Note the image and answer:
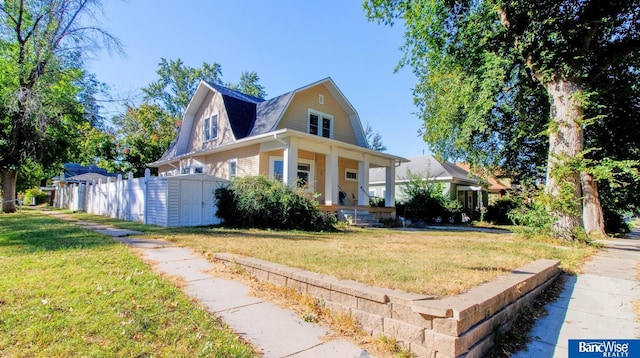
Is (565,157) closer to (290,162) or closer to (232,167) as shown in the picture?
(290,162)

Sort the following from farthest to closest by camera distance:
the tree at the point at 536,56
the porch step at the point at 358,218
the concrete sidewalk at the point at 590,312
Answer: the porch step at the point at 358,218 → the tree at the point at 536,56 → the concrete sidewalk at the point at 590,312

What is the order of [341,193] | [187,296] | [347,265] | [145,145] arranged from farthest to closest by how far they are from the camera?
[145,145] < [341,193] < [347,265] < [187,296]

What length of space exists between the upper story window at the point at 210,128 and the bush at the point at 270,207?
6.22m

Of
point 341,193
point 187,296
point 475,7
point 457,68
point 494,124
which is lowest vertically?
point 187,296

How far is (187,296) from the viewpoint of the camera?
3574 mm

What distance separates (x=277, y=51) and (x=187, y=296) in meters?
18.2

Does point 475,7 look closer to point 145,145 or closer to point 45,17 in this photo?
point 45,17

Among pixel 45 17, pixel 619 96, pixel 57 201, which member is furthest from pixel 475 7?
pixel 57 201

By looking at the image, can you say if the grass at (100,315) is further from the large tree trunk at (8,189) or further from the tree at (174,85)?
the tree at (174,85)

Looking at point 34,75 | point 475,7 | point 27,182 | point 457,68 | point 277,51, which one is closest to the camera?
point 475,7

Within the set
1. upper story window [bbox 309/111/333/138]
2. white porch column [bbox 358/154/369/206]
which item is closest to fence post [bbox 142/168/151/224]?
upper story window [bbox 309/111/333/138]

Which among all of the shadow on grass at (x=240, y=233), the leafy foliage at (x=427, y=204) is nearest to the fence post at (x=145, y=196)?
the shadow on grass at (x=240, y=233)

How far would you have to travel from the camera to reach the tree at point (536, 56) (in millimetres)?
8984

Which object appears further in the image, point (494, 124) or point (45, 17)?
point (45, 17)
